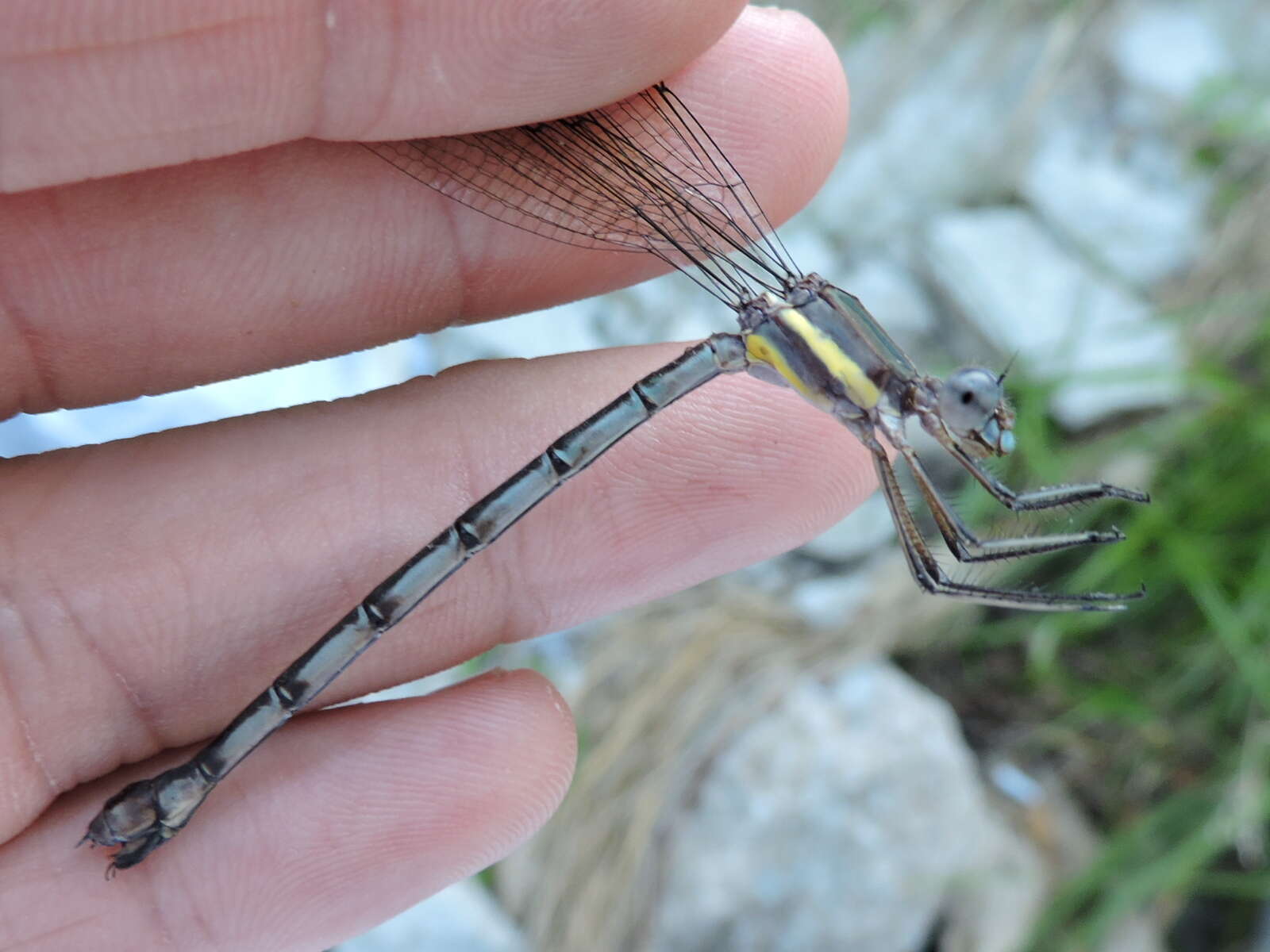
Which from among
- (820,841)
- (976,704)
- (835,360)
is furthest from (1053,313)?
(835,360)

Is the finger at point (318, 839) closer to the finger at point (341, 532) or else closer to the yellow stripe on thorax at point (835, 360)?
the finger at point (341, 532)

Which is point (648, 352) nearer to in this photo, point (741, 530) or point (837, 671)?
point (741, 530)

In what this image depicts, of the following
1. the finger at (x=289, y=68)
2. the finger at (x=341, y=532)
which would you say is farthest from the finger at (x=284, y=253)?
the finger at (x=289, y=68)

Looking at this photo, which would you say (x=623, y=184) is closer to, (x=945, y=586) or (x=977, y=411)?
(x=977, y=411)

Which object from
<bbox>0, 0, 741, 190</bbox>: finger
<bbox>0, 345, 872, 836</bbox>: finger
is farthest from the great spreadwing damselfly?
<bbox>0, 0, 741, 190</bbox>: finger

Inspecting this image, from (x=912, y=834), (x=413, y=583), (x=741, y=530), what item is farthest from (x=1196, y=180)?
(x=413, y=583)

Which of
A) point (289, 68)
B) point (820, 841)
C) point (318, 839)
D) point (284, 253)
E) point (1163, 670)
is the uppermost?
point (289, 68)

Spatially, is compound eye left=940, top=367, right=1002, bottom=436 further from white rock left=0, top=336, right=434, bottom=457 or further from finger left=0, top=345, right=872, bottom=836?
white rock left=0, top=336, right=434, bottom=457

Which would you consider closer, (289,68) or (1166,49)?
(289,68)
